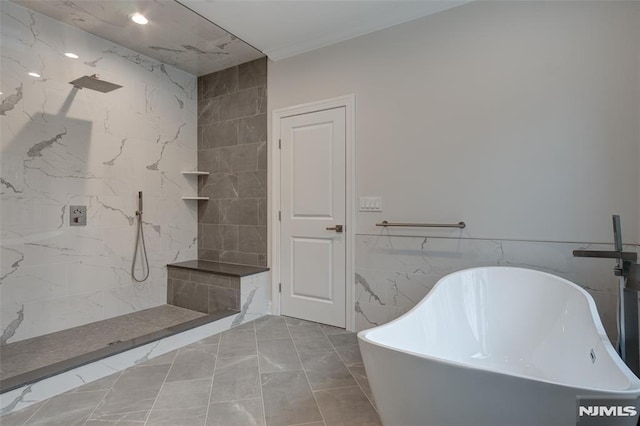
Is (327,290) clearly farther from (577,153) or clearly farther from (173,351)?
(577,153)

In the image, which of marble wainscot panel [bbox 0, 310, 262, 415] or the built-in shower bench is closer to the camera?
marble wainscot panel [bbox 0, 310, 262, 415]

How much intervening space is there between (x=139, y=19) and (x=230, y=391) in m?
2.95

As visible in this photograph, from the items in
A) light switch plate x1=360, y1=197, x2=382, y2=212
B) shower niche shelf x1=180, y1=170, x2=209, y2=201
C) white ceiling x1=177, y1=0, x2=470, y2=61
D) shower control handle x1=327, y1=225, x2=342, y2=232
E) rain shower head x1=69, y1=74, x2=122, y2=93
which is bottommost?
shower control handle x1=327, y1=225, x2=342, y2=232

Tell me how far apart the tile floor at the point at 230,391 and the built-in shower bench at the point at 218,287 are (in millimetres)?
556

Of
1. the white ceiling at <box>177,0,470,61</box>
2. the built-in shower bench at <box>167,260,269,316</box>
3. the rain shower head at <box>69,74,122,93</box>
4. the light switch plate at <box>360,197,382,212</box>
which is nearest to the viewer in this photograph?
the white ceiling at <box>177,0,470,61</box>

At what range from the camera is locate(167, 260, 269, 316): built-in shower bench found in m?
3.10

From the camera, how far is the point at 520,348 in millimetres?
1845

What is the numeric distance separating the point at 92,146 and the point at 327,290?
2.50 metres

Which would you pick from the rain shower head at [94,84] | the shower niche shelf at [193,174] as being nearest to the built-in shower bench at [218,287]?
the shower niche shelf at [193,174]

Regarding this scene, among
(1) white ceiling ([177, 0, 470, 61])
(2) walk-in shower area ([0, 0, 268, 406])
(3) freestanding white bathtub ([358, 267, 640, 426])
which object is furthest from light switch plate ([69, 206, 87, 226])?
(3) freestanding white bathtub ([358, 267, 640, 426])

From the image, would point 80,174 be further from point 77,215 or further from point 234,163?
point 234,163

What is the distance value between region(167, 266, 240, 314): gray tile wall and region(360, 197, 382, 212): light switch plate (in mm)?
1355

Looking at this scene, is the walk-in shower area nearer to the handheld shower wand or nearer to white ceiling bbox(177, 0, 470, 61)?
the handheld shower wand

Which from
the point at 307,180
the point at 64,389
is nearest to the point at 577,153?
the point at 307,180
